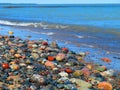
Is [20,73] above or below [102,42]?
above

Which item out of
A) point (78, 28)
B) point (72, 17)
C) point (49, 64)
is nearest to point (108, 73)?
point (49, 64)

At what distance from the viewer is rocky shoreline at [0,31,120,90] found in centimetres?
929

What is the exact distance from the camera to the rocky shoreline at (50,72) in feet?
30.5

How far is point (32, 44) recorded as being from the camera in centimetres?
1612

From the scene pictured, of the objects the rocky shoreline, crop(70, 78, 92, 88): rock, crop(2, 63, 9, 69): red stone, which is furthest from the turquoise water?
crop(2, 63, 9, 69): red stone

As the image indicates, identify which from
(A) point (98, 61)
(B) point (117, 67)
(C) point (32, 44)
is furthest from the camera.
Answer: (C) point (32, 44)

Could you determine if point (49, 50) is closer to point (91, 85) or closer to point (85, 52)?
point (85, 52)

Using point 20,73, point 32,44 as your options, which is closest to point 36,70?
point 20,73

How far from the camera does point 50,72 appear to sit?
10.6 meters

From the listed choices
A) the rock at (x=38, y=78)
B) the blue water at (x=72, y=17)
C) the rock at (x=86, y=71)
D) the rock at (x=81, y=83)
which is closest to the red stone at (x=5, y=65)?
the rock at (x=38, y=78)

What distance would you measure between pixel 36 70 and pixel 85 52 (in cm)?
466

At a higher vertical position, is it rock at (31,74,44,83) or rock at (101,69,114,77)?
rock at (31,74,44,83)

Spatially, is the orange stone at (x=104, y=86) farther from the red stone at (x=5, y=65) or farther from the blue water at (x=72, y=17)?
the blue water at (x=72, y=17)

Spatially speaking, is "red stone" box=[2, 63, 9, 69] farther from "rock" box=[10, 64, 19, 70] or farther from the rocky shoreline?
"rock" box=[10, 64, 19, 70]
